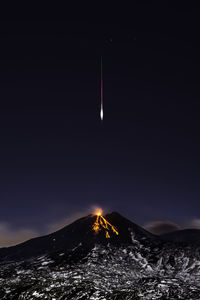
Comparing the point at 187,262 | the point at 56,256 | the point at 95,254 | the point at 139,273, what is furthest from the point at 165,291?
the point at 56,256

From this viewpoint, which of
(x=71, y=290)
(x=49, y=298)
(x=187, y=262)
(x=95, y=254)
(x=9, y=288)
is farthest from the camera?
(x=95, y=254)

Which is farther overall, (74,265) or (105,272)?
(74,265)

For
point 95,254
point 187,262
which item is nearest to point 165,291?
point 187,262

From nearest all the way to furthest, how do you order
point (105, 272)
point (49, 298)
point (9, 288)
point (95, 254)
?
point (49, 298) → point (9, 288) → point (105, 272) → point (95, 254)

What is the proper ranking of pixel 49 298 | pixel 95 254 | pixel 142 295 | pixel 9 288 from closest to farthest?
1. pixel 142 295
2. pixel 49 298
3. pixel 9 288
4. pixel 95 254

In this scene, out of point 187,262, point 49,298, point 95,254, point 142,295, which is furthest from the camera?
point 95,254

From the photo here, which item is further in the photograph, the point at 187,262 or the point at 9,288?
the point at 187,262

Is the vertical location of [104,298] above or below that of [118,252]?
below

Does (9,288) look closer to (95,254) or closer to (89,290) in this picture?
(89,290)

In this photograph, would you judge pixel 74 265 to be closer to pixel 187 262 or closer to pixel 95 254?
pixel 95 254
